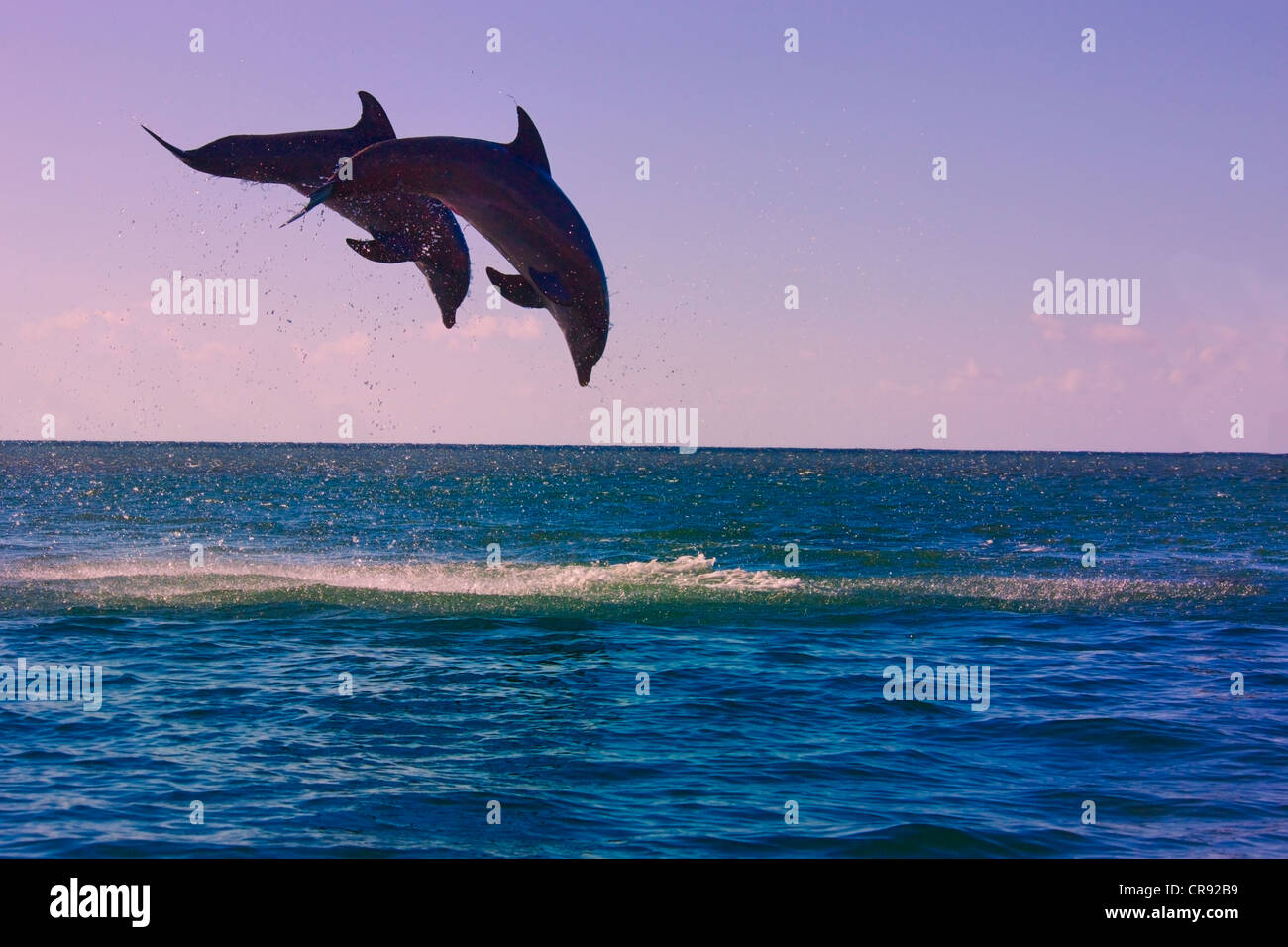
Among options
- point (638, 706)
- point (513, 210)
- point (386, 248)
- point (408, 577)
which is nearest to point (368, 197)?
point (386, 248)

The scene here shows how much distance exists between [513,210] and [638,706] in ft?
33.3

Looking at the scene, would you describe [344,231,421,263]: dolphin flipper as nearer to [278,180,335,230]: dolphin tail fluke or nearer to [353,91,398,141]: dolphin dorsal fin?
[278,180,335,230]: dolphin tail fluke

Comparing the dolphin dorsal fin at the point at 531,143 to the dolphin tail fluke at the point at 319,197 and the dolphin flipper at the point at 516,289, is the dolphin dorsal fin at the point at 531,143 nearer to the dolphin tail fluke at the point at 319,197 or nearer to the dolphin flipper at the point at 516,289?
the dolphin flipper at the point at 516,289

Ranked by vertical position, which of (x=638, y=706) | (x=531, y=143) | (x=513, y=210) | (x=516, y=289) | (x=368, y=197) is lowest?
(x=638, y=706)

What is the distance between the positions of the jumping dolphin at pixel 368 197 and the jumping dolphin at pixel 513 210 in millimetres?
313

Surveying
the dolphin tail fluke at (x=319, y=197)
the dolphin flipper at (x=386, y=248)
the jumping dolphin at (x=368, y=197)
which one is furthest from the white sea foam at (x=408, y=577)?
the dolphin tail fluke at (x=319, y=197)

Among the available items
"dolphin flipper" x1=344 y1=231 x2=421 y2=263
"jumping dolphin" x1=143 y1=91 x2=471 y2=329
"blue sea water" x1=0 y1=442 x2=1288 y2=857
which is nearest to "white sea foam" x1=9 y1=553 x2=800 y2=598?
"blue sea water" x1=0 y1=442 x2=1288 y2=857

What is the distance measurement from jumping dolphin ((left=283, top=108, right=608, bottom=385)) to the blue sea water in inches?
211

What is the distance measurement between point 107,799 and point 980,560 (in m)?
29.6

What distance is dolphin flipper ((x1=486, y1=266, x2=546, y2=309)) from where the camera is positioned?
799cm

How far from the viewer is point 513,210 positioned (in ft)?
26.1

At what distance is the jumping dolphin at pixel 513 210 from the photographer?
780cm

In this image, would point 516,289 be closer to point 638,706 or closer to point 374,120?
point 374,120
